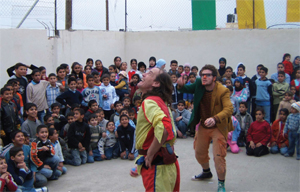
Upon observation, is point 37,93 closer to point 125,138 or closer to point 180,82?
point 125,138

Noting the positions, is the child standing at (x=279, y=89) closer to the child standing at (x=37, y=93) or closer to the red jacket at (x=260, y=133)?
the red jacket at (x=260, y=133)

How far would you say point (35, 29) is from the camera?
948 centimetres

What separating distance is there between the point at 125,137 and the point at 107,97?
5.00 feet

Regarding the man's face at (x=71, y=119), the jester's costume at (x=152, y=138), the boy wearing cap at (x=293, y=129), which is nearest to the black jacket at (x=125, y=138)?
the man's face at (x=71, y=119)

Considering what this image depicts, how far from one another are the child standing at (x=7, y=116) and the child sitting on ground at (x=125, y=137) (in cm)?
182

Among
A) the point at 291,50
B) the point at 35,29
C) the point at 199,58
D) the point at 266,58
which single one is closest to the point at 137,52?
the point at 199,58

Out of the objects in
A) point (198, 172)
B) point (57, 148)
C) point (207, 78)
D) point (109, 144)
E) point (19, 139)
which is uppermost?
point (207, 78)

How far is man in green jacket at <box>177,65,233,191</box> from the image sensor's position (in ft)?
13.7

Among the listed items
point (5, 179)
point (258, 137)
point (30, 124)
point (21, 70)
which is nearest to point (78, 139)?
point (30, 124)

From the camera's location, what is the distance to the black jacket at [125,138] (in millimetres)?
5945

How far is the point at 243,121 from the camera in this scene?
6.86 meters

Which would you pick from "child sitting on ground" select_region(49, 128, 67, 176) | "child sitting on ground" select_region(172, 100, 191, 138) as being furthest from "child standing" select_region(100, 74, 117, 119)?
"child sitting on ground" select_region(49, 128, 67, 176)

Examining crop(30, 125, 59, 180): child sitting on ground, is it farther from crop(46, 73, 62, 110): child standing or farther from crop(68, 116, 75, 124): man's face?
crop(46, 73, 62, 110): child standing

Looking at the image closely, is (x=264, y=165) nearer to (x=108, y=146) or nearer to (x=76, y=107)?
(x=108, y=146)
